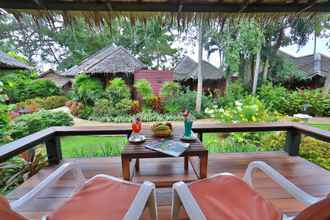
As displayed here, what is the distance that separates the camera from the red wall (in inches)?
414

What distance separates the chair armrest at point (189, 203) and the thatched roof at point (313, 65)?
13.4 meters

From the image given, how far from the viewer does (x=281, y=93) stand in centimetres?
936

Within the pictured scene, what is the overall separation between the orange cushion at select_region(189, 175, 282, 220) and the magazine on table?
0.35 metres

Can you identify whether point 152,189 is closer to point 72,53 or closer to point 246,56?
point 246,56

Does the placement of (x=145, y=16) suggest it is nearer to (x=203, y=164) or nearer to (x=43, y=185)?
(x=203, y=164)

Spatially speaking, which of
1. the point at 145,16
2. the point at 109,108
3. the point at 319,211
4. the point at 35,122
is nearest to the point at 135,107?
the point at 109,108

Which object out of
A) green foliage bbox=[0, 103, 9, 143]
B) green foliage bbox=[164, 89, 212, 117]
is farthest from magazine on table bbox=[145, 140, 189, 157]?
green foliage bbox=[164, 89, 212, 117]

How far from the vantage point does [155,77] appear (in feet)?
Answer: 35.0

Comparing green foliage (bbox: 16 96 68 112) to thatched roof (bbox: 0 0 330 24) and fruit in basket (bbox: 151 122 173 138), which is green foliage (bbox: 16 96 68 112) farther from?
fruit in basket (bbox: 151 122 173 138)

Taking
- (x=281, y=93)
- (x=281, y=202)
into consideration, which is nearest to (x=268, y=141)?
(x=281, y=202)

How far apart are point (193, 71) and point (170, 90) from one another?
2850mm

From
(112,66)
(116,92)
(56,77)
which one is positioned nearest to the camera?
(116,92)

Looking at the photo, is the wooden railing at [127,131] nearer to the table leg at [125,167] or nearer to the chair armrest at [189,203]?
the table leg at [125,167]

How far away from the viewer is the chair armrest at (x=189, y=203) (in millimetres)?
1151
